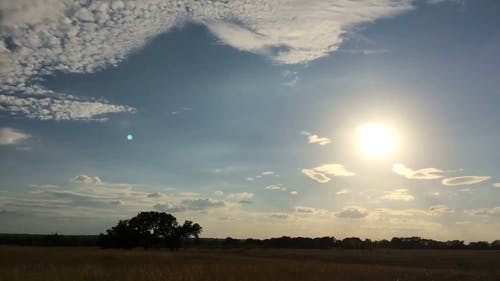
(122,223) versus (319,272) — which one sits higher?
(122,223)

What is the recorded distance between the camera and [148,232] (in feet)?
326

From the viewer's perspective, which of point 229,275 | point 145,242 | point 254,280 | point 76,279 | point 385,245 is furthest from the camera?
point 385,245

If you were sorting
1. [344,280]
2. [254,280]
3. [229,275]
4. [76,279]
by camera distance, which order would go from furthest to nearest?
[344,280] → [229,275] → [254,280] → [76,279]

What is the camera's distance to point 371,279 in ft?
87.1

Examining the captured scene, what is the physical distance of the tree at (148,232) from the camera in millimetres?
95875

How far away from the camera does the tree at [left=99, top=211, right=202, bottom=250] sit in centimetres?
9588

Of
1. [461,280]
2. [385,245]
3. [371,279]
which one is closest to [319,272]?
[371,279]

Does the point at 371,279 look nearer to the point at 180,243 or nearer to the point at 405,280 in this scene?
the point at 405,280

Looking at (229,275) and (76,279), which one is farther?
(229,275)

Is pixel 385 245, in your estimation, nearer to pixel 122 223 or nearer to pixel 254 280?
pixel 122 223

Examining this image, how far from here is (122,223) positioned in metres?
98.8

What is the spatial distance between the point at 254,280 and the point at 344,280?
252 inches

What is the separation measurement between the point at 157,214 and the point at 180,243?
771cm

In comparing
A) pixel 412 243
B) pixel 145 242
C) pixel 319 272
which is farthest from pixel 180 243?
pixel 412 243
